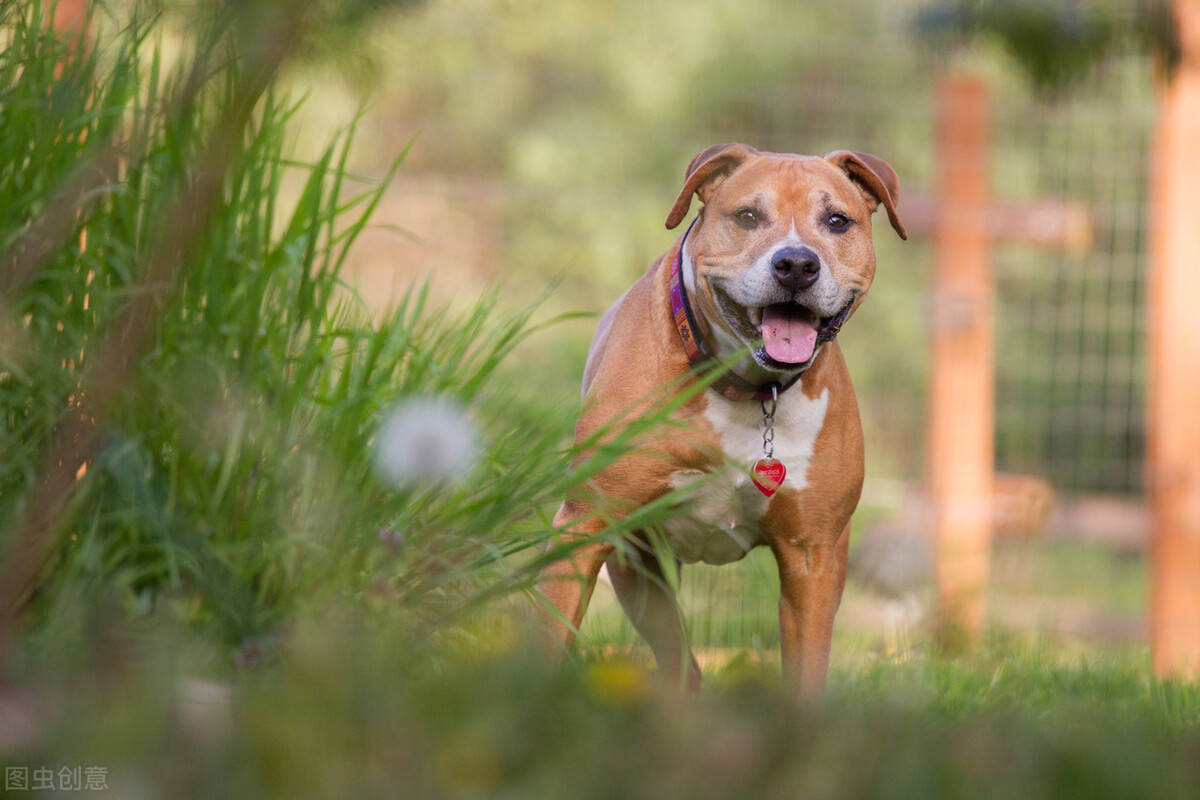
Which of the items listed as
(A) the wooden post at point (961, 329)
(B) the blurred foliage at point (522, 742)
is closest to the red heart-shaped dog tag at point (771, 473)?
(B) the blurred foliage at point (522, 742)

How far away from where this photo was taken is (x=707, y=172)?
10.8 ft

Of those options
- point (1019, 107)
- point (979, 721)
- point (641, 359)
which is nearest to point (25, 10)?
point (641, 359)

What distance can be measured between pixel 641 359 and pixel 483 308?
0.41 m

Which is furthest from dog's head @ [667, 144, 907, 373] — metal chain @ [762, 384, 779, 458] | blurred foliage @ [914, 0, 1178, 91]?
blurred foliage @ [914, 0, 1178, 91]

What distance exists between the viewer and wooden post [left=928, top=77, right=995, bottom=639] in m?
7.14

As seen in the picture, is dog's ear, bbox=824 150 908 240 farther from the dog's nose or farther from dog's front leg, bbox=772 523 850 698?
dog's front leg, bbox=772 523 850 698

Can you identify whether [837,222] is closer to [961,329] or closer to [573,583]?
[573,583]

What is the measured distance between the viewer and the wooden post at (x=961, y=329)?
23.4 ft

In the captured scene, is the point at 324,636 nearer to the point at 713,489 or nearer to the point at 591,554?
the point at 591,554

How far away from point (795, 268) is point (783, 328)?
0.14 m

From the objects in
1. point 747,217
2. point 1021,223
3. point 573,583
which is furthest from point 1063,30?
point 573,583

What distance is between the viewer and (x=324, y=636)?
1.67 meters

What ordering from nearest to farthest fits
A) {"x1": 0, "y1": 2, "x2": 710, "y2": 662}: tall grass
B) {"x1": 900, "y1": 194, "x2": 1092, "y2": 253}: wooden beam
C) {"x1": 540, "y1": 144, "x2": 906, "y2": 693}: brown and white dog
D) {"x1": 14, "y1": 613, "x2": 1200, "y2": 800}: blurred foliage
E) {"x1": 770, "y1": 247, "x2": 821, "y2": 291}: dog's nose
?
{"x1": 14, "y1": 613, "x2": 1200, "y2": 800}: blurred foliage → {"x1": 0, "y1": 2, "x2": 710, "y2": 662}: tall grass → {"x1": 770, "y1": 247, "x2": 821, "y2": 291}: dog's nose → {"x1": 540, "y1": 144, "x2": 906, "y2": 693}: brown and white dog → {"x1": 900, "y1": 194, "x2": 1092, "y2": 253}: wooden beam

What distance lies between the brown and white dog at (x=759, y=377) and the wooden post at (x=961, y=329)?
13.1 ft
